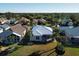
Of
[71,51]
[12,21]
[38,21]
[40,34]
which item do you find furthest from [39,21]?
[71,51]

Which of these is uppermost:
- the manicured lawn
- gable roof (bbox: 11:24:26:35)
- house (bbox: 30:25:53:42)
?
gable roof (bbox: 11:24:26:35)

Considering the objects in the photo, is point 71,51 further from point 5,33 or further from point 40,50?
point 5,33

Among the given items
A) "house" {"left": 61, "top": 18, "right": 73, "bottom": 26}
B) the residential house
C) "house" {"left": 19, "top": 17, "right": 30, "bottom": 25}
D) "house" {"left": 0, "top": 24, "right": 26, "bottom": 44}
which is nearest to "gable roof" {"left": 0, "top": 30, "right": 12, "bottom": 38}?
"house" {"left": 0, "top": 24, "right": 26, "bottom": 44}

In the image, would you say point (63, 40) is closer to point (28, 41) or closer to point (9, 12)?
point (28, 41)

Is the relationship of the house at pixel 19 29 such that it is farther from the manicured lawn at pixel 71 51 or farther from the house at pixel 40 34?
the manicured lawn at pixel 71 51

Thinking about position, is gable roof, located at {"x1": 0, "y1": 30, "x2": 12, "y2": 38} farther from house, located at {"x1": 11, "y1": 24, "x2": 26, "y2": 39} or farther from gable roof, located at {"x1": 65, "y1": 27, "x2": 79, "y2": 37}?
gable roof, located at {"x1": 65, "y1": 27, "x2": 79, "y2": 37}

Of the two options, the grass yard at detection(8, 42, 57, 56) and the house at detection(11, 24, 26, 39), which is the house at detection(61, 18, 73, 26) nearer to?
the grass yard at detection(8, 42, 57, 56)

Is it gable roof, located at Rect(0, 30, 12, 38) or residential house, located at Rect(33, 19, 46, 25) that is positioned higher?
residential house, located at Rect(33, 19, 46, 25)

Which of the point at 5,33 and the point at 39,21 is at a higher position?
the point at 39,21

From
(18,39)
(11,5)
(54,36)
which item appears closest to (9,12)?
(11,5)
